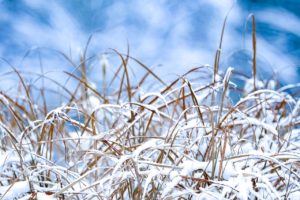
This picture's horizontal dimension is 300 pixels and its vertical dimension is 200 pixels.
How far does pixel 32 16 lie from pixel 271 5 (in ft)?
4.97

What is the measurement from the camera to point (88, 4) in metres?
4.15

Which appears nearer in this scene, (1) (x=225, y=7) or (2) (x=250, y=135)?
(2) (x=250, y=135)

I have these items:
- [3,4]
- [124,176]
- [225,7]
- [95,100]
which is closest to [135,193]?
[124,176]

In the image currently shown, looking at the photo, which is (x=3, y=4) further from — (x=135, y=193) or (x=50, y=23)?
(x=135, y=193)

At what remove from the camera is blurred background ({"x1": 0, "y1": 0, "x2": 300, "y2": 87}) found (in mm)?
3881

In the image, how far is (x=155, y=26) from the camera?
409 cm

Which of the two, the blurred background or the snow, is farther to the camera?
the blurred background

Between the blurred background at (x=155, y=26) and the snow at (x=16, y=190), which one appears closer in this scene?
the snow at (x=16, y=190)

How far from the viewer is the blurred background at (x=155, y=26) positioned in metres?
3.88

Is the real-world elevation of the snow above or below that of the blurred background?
A: below

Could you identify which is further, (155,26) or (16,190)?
(155,26)

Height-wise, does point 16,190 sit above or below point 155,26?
below

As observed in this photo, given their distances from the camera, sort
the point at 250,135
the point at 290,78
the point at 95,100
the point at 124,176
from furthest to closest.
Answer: the point at 290,78, the point at 95,100, the point at 250,135, the point at 124,176

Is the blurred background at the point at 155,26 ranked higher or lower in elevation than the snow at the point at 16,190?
higher
